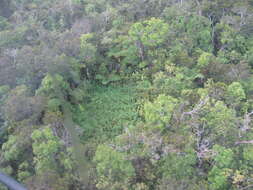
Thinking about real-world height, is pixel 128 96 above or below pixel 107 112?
above

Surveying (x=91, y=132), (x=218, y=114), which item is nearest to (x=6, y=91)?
(x=91, y=132)

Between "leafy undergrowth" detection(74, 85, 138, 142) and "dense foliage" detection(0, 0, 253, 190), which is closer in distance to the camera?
"dense foliage" detection(0, 0, 253, 190)

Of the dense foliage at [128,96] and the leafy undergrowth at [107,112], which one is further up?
the dense foliage at [128,96]

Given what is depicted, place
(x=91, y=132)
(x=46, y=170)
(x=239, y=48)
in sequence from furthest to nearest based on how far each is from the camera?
(x=239, y=48)
(x=91, y=132)
(x=46, y=170)

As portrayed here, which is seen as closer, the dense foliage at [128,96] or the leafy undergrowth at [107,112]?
the dense foliage at [128,96]

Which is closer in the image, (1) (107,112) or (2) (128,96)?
(1) (107,112)

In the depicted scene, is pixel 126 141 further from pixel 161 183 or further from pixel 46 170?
pixel 46 170

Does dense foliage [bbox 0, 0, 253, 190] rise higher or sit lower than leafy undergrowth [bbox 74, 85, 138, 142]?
higher

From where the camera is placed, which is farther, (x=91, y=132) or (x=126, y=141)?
(x=91, y=132)
